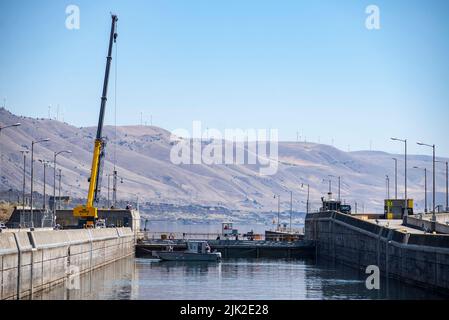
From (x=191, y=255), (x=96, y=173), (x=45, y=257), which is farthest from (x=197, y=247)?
(x=45, y=257)

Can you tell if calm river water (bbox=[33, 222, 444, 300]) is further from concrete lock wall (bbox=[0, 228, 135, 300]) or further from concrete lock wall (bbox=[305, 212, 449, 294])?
concrete lock wall (bbox=[305, 212, 449, 294])

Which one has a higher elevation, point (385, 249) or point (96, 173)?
point (96, 173)

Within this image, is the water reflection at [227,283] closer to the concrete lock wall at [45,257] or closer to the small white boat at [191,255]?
the concrete lock wall at [45,257]

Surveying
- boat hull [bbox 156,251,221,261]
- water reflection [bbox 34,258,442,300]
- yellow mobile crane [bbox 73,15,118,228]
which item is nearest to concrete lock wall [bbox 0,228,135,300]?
water reflection [bbox 34,258,442,300]

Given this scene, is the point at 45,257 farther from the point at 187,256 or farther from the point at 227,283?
the point at 187,256

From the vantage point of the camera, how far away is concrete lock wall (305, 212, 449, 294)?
258ft

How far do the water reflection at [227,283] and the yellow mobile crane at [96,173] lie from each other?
747 centimetres

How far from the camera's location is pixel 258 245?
152 meters

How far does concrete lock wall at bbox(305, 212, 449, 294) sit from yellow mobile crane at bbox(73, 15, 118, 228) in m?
32.2

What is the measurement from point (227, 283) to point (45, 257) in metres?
26.5

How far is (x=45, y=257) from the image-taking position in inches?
3059

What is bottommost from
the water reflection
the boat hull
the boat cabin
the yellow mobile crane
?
the water reflection
